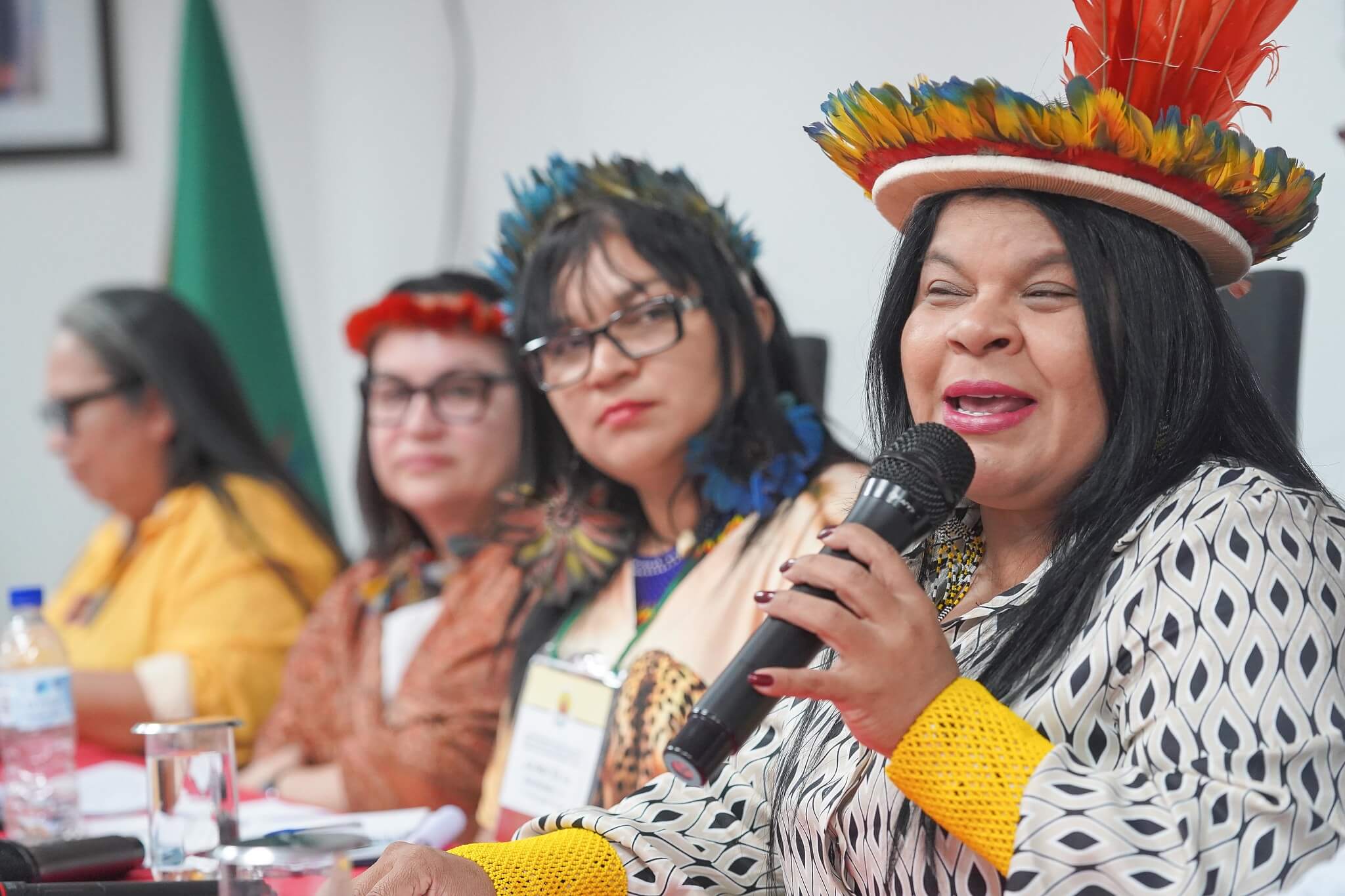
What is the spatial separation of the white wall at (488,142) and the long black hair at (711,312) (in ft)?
0.48

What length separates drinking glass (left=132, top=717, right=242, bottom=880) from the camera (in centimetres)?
166

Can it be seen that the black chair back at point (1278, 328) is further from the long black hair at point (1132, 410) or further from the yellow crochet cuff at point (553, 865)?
the yellow crochet cuff at point (553, 865)

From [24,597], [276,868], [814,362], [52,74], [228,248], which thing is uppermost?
[52,74]

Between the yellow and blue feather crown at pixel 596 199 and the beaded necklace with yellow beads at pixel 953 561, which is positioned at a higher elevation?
the yellow and blue feather crown at pixel 596 199

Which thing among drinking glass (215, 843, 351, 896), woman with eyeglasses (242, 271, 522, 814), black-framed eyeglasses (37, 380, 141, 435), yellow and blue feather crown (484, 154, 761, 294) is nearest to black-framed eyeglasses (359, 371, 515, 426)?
woman with eyeglasses (242, 271, 522, 814)

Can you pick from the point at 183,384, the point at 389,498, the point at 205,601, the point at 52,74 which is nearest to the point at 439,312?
the point at 389,498

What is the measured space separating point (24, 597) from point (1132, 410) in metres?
1.73

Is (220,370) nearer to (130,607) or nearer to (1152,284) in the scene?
(130,607)

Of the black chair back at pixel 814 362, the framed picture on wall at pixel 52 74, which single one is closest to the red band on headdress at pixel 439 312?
the black chair back at pixel 814 362

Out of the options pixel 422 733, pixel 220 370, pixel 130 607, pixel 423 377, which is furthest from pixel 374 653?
pixel 220 370

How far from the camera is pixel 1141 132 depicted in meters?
1.17

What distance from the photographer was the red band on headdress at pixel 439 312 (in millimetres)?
2752

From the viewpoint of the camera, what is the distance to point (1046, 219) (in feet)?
4.06

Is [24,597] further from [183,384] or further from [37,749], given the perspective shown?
[183,384]
